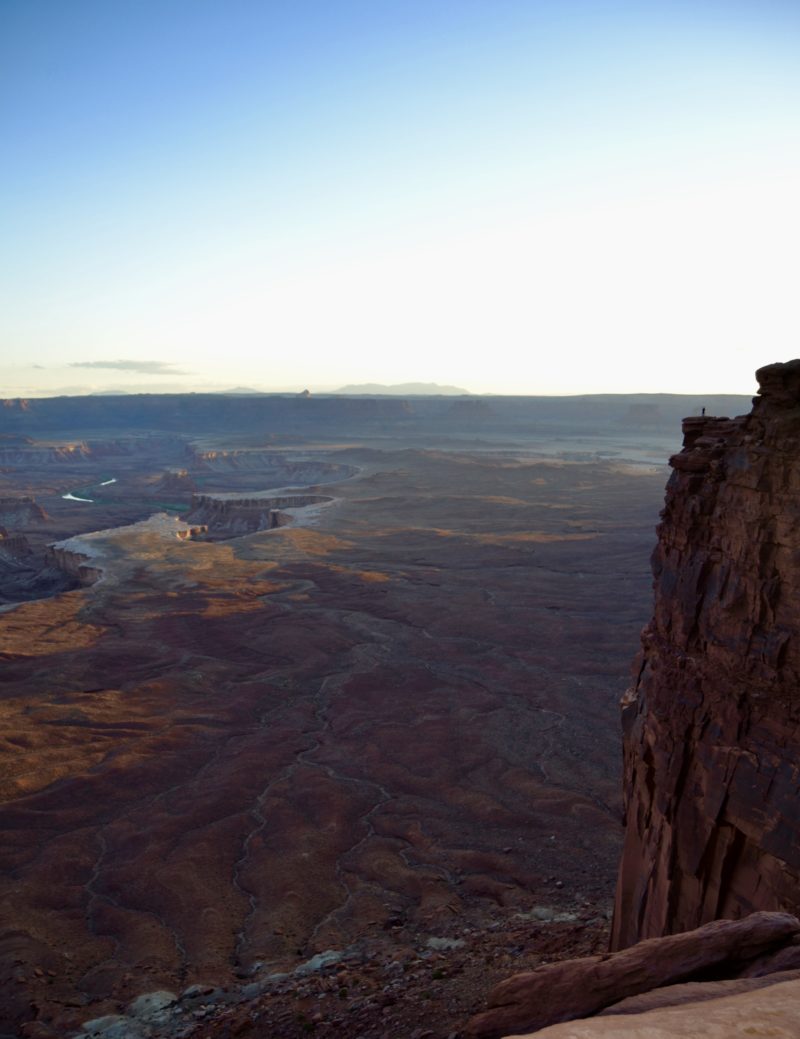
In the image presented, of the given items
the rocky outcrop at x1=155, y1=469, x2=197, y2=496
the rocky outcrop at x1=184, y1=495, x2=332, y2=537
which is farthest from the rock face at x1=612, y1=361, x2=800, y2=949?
the rocky outcrop at x1=155, y1=469, x2=197, y2=496

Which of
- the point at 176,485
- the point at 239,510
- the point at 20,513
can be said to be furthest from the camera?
the point at 176,485

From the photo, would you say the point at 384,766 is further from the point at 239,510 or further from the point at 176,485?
the point at 176,485

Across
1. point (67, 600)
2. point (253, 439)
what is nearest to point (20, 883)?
point (67, 600)

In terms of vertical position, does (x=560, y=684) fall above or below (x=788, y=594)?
below

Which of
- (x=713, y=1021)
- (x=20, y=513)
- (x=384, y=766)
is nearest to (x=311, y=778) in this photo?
(x=384, y=766)

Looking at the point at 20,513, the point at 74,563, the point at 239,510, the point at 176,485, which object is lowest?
the point at 74,563

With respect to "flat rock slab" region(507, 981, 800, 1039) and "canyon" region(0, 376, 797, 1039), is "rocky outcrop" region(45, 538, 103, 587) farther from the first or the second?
"flat rock slab" region(507, 981, 800, 1039)

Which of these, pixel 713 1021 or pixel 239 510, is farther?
pixel 239 510

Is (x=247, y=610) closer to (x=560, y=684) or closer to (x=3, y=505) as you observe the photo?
(x=560, y=684)
